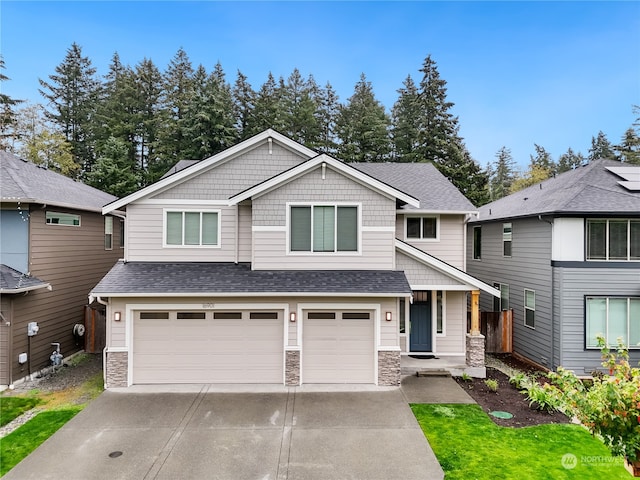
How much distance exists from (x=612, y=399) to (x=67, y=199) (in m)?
15.0

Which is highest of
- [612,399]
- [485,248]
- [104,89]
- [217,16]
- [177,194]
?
[104,89]

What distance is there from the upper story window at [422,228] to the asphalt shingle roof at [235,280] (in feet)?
8.66

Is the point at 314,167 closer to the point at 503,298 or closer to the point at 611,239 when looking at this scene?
the point at 611,239

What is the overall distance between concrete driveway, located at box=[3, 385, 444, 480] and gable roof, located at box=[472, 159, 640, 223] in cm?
775

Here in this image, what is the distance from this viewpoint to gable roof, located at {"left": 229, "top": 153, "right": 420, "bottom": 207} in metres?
9.82

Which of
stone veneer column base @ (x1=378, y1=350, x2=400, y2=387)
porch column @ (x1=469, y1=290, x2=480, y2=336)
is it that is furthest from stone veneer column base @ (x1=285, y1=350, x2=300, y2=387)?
porch column @ (x1=469, y1=290, x2=480, y2=336)

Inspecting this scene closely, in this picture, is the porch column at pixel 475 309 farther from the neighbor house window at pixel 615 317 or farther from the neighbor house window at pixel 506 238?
the neighbor house window at pixel 506 238

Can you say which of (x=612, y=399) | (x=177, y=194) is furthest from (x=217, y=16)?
(x=612, y=399)

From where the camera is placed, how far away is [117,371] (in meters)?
9.38

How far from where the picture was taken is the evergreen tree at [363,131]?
30.2 metres

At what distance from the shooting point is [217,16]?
1539cm

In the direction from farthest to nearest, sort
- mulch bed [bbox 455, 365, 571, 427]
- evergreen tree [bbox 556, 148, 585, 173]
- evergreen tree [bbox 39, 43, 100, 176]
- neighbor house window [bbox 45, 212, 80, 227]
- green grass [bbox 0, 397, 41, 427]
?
evergreen tree [bbox 556, 148, 585, 173], evergreen tree [bbox 39, 43, 100, 176], neighbor house window [bbox 45, 212, 80, 227], green grass [bbox 0, 397, 41, 427], mulch bed [bbox 455, 365, 571, 427]

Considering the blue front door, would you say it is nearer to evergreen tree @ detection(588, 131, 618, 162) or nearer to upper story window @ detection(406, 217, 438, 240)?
upper story window @ detection(406, 217, 438, 240)

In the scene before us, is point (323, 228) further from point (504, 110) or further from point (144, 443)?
point (504, 110)
